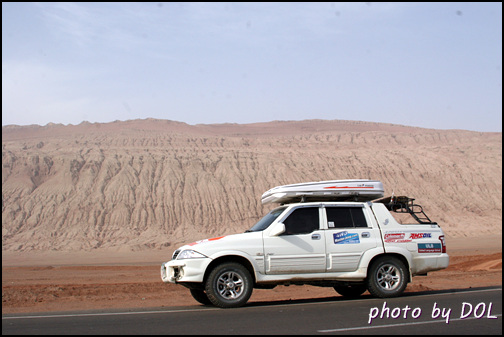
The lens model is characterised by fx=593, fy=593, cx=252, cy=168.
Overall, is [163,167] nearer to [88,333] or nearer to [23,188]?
[23,188]

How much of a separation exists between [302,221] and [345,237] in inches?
33.6

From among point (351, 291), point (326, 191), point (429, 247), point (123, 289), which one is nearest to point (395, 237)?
point (429, 247)

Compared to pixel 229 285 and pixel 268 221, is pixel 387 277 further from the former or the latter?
pixel 229 285

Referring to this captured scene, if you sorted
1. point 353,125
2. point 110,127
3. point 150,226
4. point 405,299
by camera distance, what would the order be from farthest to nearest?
point 353,125 → point 110,127 → point 150,226 → point 405,299

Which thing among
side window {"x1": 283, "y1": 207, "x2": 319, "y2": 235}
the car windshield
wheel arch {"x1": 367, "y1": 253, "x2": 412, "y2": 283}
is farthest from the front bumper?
wheel arch {"x1": 367, "y1": 253, "x2": 412, "y2": 283}

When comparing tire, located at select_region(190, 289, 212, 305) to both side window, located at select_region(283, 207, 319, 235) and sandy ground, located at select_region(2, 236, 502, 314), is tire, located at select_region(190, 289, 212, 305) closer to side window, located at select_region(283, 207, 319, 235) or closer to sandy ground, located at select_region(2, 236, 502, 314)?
sandy ground, located at select_region(2, 236, 502, 314)

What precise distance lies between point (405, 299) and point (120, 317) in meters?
5.21

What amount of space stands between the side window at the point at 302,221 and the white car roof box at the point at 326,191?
1.05 feet

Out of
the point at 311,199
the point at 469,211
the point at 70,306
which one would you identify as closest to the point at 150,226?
the point at 469,211

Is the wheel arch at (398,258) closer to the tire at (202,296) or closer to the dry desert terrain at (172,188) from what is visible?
the tire at (202,296)

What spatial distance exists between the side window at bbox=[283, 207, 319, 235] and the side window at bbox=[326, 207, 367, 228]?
268 millimetres

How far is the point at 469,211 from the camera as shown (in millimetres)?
55000

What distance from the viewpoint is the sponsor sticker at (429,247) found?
11.4 m

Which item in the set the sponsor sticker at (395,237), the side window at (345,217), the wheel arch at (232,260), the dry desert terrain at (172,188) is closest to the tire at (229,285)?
the wheel arch at (232,260)
